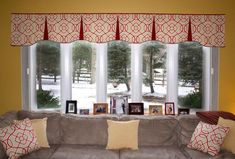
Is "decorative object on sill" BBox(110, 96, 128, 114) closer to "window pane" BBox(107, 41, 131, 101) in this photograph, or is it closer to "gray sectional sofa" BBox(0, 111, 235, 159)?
"window pane" BBox(107, 41, 131, 101)

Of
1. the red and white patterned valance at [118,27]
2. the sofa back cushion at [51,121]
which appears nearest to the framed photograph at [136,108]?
the red and white patterned valance at [118,27]

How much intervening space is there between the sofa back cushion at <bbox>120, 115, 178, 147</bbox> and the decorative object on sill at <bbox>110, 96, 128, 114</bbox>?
19.8 inches

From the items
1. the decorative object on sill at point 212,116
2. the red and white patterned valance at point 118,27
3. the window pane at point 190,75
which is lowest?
the decorative object on sill at point 212,116

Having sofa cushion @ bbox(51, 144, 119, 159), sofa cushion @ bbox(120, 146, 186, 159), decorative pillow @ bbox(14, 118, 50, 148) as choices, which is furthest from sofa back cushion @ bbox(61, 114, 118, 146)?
sofa cushion @ bbox(120, 146, 186, 159)

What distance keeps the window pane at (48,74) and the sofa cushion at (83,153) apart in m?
1.11

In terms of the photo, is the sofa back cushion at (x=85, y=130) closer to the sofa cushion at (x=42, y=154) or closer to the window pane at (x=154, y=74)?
the sofa cushion at (x=42, y=154)

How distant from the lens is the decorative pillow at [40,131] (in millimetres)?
3328

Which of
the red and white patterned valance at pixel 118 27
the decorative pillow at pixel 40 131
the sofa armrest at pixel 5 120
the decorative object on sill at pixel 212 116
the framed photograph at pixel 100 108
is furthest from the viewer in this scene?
the framed photograph at pixel 100 108

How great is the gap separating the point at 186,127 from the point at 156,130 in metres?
0.37

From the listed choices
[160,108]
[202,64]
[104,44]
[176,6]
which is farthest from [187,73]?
[104,44]

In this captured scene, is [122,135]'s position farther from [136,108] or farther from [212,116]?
[212,116]

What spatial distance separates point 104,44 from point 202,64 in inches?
59.2

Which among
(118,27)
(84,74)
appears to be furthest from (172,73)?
(84,74)

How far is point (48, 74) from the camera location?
14.1 feet
